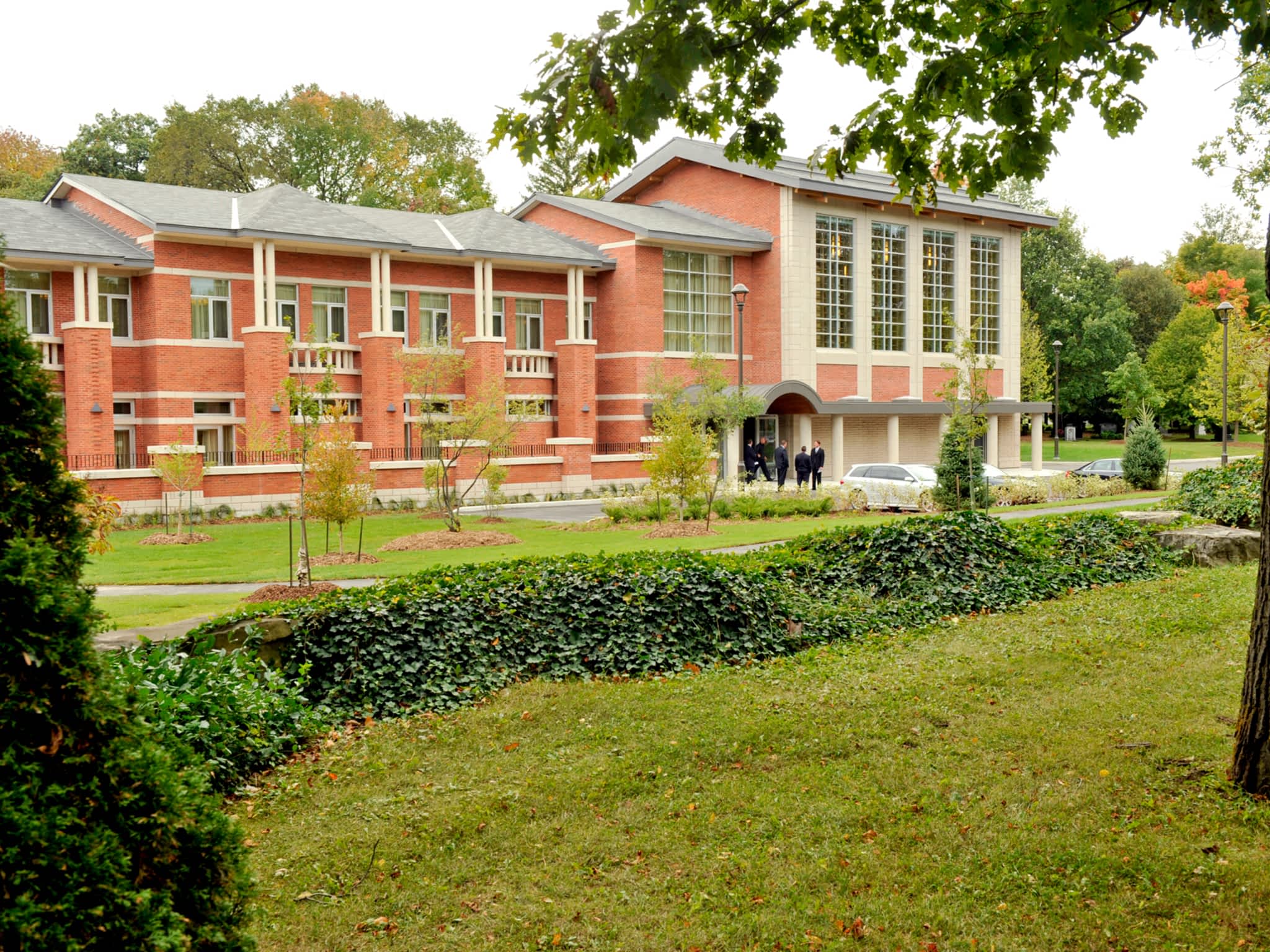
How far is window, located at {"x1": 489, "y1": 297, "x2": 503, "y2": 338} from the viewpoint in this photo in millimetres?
40938

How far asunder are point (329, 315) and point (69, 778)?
3571 cm

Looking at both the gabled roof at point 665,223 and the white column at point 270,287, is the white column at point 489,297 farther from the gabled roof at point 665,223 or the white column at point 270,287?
the white column at point 270,287

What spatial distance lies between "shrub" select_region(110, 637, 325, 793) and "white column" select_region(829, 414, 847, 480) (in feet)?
122

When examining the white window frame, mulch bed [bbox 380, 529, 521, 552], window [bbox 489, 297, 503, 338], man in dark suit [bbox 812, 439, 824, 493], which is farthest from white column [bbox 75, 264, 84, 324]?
man in dark suit [bbox 812, 439, 824, 493]

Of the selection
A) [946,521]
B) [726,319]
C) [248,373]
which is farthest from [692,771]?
[726,319]

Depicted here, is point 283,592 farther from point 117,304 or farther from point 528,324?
point 528,324

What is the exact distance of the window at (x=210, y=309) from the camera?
34.2 meters

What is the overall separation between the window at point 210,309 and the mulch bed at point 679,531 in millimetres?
16829

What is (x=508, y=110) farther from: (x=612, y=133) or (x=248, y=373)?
(x=248, y=373)

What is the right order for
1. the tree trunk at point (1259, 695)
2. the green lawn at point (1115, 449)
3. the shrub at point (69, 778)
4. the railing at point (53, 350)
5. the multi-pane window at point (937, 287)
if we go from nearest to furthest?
the shrub at point (69, 778) → the tree trunk at point (1259, 695) → the railing at point (53, 350) → the multi-pane window at point (937, 287) → the green lawn at point (1115, 449)

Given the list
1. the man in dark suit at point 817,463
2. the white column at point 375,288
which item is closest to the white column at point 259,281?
the white column at point 375,288

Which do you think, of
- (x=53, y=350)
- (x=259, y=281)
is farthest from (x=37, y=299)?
(x=259, y=281)

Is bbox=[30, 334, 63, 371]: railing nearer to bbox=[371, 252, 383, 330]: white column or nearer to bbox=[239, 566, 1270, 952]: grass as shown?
bbox=[371, 252, 383, 330]: white column

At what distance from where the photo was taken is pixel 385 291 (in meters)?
37.3
